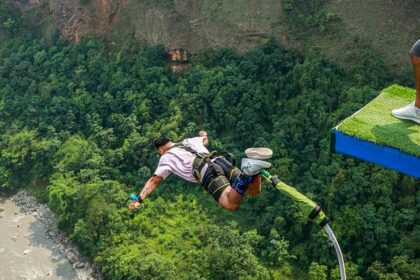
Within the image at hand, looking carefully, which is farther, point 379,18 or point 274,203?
point 379,18

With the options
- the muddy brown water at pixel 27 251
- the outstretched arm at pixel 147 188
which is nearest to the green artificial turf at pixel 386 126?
the outstretched arm at pixel 147 188

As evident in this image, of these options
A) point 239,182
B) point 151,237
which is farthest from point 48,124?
point 239,182

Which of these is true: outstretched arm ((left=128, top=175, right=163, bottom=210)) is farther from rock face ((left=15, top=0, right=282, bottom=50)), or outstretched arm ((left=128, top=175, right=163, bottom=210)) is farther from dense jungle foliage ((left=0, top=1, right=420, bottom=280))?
rock face ((left=15, top=0, right=282, bottom=50))

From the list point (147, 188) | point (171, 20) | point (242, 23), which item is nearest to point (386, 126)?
point (147, 188)

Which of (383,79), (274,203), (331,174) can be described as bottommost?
(274,203)

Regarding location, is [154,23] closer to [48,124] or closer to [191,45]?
[191,45]

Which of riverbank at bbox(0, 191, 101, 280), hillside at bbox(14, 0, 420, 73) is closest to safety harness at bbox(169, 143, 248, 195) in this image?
hillside at bbox(14, 0, 420, 73)
